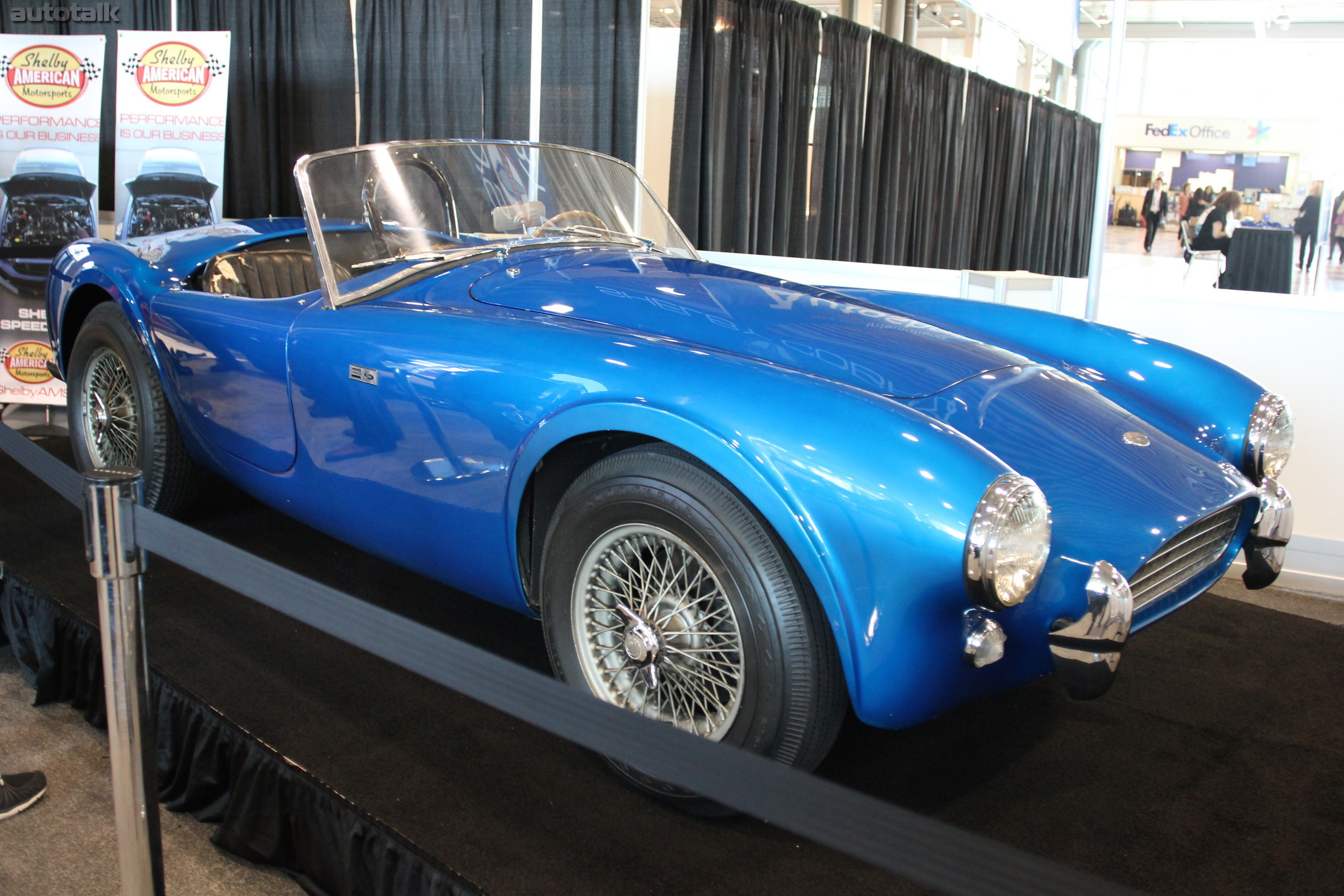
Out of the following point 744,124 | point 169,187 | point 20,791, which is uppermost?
point 744,124

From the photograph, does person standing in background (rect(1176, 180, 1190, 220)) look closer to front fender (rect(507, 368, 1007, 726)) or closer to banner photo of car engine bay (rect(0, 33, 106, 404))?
front fender (rect(507, 368, 1007, 726))

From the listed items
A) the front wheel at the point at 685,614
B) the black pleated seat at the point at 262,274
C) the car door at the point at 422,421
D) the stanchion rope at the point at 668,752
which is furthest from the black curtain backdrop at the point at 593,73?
the stanchion rope at the point at 668,752

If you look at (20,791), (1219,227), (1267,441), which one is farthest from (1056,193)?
(20,791)

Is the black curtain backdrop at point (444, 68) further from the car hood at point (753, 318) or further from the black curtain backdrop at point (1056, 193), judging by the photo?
the black curtain backdrop at point (1056, 193)

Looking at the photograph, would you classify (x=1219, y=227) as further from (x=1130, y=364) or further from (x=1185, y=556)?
(x=1185, y=556)

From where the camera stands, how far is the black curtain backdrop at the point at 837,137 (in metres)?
6.85

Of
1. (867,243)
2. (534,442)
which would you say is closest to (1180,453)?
(534,442)

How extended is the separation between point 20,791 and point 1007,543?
6.45 ft

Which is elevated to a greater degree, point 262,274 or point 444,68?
point 444,68

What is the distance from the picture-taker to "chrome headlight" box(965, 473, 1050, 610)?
131 cm

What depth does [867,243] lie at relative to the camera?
25.4 ft

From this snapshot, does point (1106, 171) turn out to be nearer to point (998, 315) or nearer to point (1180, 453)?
point (998, 315)

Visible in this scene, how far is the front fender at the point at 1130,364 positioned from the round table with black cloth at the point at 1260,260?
9.72 feet

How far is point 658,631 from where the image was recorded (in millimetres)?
1587
